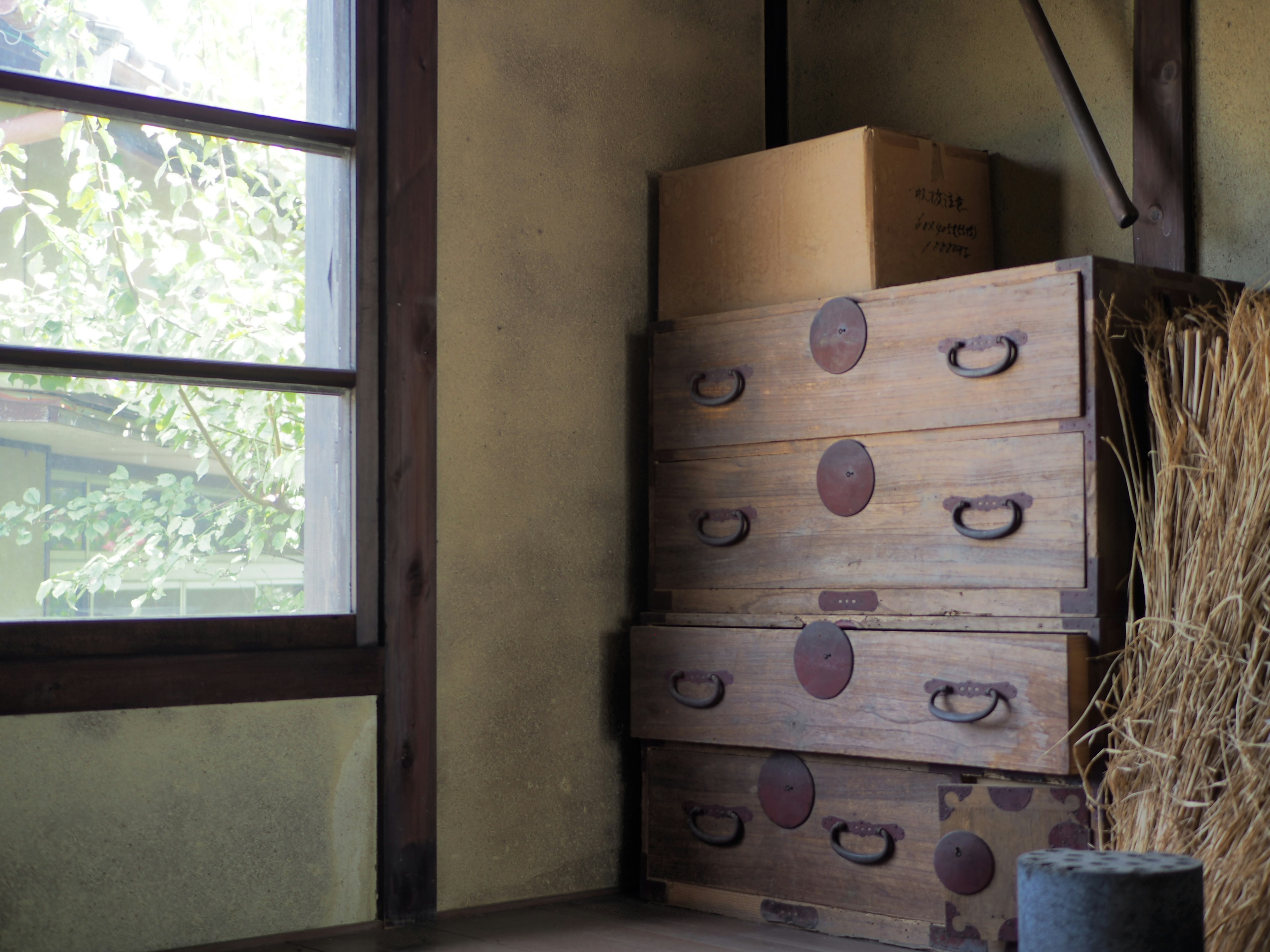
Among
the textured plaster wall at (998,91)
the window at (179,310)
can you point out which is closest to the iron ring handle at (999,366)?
the textured plaster wall at (998,91)

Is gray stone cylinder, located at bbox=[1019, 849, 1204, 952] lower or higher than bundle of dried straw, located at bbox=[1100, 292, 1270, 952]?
lower

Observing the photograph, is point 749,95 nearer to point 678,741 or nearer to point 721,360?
point 721,360

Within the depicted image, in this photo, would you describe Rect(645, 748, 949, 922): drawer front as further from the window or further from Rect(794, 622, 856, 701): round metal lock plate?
the window

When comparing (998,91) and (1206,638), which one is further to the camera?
(998,91)

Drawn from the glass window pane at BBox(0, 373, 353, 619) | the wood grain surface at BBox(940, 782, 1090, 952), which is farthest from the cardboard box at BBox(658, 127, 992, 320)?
the wood grain surface at BBox(940, 782, 1090, 952)

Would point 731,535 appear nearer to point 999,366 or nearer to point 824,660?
point 824,660

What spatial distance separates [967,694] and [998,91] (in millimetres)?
1297

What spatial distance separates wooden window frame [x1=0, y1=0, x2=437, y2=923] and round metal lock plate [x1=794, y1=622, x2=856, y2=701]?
66cm

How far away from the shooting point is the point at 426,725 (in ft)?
8.00

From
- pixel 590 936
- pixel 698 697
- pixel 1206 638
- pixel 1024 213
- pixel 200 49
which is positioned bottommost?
pixel 590 936

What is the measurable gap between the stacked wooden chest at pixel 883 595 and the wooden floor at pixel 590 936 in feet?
0.18

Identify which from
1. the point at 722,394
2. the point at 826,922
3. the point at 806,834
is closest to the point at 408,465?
the point at 722,394

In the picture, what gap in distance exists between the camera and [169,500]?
223 cm

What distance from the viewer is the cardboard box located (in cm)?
244
